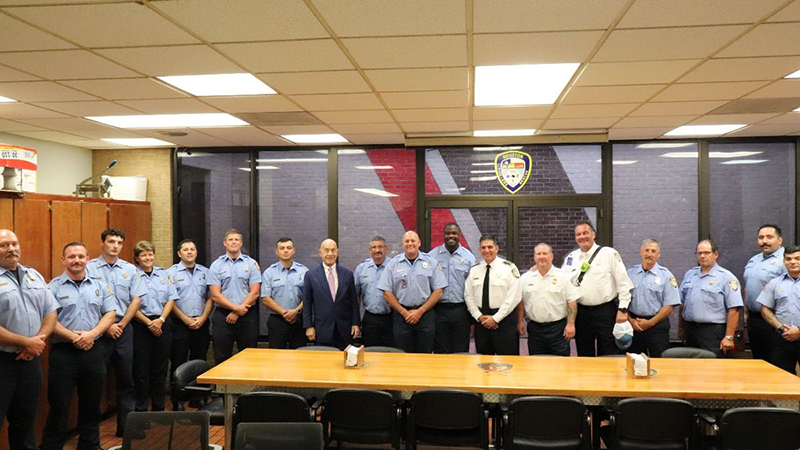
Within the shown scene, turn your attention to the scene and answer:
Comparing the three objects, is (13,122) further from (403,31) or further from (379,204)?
(403,31)

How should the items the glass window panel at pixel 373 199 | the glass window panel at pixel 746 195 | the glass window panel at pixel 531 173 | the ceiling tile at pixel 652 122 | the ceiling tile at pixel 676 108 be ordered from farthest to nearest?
the glass window panel at pixel 373 199 → the glass window panel at pixel 531 173 → the glass window panel at pixel 746 195 → the ceiling tile at pixel 652 122 → the ceiling tile at pixel 676 108

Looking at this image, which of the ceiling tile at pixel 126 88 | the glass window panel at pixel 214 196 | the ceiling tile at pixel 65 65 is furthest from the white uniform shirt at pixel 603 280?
the glass window panel at pixel 214 196

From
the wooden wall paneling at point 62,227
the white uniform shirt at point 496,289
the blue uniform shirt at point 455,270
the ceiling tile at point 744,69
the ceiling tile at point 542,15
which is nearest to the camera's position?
the ceiling tile at point 542,15

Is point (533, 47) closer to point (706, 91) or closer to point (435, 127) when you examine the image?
point (706, 91)

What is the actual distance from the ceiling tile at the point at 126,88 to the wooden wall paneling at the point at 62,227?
1.47 meters

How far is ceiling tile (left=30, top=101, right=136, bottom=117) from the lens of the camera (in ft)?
15.1

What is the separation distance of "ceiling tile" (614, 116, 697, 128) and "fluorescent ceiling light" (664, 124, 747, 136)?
30cm

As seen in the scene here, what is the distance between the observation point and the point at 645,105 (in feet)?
15.8

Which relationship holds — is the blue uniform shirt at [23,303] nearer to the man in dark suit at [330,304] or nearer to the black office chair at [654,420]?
the man in dark suit at [330,304]

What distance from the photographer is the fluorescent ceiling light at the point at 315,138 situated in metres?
6.36

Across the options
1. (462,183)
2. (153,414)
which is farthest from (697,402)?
(462,183)

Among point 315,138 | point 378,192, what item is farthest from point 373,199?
point 315,138

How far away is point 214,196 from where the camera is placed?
747cm

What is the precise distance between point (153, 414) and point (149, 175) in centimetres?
566
